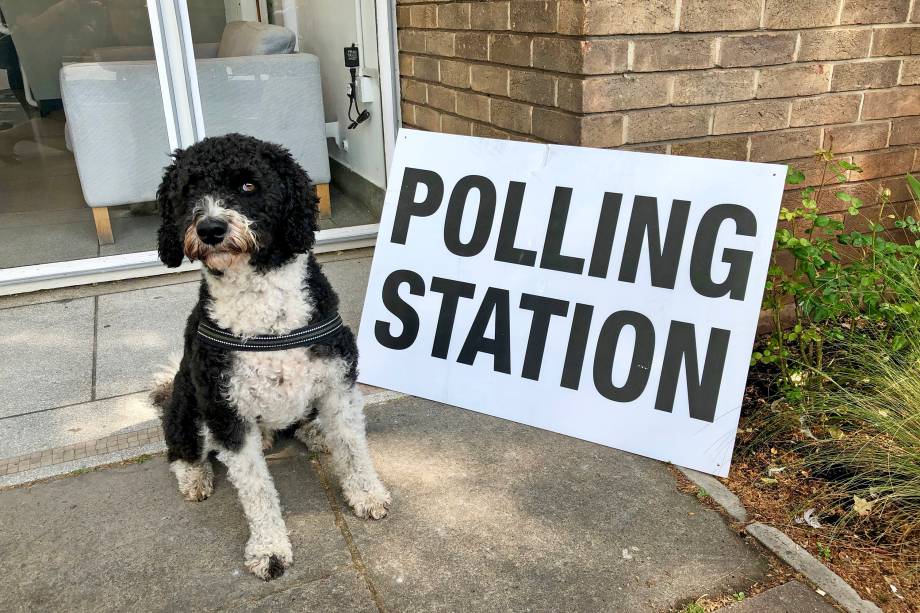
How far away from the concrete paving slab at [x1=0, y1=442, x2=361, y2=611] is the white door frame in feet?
8.05

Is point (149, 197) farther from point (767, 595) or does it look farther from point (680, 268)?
point (767, 595)

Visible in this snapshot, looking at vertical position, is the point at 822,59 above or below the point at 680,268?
above

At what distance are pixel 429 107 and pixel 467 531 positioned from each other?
126 inches

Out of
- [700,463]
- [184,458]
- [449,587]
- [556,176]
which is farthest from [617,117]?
[184,458]

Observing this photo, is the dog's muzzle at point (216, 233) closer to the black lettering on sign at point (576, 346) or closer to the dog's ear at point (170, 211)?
the dog's ear at point (170, 211)

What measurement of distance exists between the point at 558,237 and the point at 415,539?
155 cm

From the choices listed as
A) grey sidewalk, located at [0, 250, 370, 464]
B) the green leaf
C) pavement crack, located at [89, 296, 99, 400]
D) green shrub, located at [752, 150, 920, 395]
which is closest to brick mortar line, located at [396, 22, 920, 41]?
green shrub, located at [752, 150, 920, 395]

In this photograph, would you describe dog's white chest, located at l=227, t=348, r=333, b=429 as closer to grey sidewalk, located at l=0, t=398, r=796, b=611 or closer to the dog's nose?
the dog's nose

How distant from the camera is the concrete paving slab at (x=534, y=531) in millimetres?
2340

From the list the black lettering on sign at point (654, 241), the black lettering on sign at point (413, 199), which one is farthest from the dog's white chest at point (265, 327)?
the black lettering on sign at point (654, 241)

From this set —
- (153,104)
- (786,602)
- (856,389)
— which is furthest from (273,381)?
(153,104)

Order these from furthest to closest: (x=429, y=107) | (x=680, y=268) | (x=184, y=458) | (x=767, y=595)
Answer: (x=429, y=107) < (x=680, y=268) < (x=184, y=458) < (x=767, y=595)

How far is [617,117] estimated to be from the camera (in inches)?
129

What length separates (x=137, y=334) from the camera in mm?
4305
